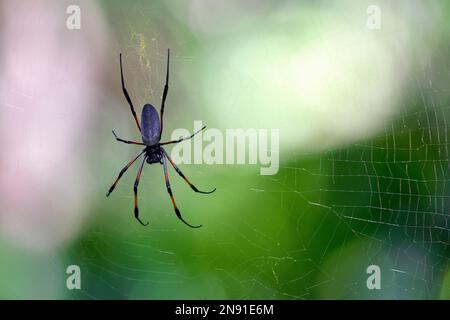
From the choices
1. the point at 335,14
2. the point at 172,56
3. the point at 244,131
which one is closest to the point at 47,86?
the point at 172,56

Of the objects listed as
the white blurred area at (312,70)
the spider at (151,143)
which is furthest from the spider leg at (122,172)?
the white blurred area at (312,70)

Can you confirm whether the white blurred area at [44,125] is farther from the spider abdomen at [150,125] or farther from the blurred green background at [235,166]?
the spider abdomen at [150,125]

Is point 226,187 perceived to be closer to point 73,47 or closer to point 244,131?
point 244,131

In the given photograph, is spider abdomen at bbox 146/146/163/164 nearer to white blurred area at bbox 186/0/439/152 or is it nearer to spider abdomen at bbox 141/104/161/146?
spider abdomen at bbox 141/104/161/146

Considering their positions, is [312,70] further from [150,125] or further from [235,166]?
[150,125]

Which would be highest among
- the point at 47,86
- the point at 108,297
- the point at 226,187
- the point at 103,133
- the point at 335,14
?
the point at 335,14

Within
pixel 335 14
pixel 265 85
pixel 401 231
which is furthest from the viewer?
pixel 335 14
